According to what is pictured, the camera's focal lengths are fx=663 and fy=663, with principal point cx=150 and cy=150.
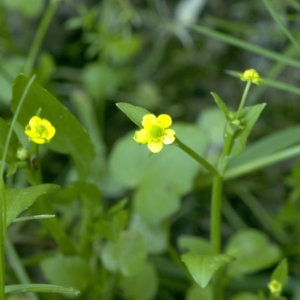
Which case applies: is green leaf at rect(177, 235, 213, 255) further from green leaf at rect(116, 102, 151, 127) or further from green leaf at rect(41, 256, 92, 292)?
green leaf at rect(116, 102, 151, 127)

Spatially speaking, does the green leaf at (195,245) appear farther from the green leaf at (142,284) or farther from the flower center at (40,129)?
the flower center at (40,129)

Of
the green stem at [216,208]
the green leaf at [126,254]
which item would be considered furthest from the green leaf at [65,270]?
the green stem at [216,208]

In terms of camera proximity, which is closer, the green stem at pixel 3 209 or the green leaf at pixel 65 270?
the green stem at pixel 3 209

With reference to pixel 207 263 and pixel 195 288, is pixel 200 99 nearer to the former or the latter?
pixel 195 288

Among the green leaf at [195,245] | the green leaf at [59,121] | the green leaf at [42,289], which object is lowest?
the green leaf at [42,289]

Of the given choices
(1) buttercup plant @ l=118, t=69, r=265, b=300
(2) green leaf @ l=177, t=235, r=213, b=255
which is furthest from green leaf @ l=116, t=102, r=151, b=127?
(2) green leaf @ l=177, t=235, r=213, b=255

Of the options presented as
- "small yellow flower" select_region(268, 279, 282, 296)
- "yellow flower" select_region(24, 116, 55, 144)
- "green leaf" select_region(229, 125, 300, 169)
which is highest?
"green leaf" select_region(229, 125, 300, 169)

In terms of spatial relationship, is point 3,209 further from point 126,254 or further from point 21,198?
point 126,254
